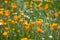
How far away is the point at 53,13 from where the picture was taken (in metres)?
4.65

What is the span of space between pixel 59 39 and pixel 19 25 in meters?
0.70

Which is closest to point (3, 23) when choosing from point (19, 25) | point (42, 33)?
point (19, 25)

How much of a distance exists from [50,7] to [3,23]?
149cm

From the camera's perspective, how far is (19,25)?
3850 millimetres

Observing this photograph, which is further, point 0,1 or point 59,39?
point 0,1

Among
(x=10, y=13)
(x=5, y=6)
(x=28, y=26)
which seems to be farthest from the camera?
(x=5, y=6)

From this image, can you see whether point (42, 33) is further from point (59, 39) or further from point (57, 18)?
point (57, 18)

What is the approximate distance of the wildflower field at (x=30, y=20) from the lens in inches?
144

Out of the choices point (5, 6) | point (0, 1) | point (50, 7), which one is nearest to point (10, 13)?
point (5, 6)

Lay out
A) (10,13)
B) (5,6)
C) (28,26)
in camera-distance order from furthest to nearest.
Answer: (5,6) < (10,13) < (28,26)

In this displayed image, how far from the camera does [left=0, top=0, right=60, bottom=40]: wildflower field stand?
366 cm

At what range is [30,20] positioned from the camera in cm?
414

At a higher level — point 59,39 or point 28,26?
point 28,26

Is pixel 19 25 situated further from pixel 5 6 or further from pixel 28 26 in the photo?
pixel 5 6
